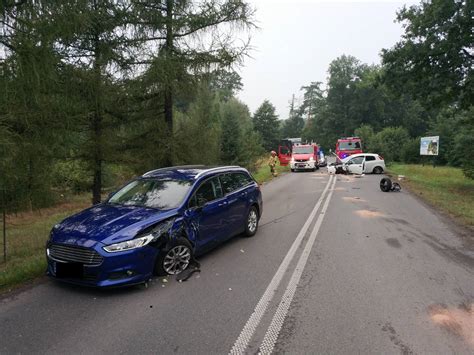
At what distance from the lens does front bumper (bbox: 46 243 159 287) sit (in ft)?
15.1

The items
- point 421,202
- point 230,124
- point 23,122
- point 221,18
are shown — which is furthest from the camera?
point 230,124

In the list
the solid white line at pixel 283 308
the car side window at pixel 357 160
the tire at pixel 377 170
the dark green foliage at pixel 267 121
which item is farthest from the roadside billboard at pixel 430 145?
the dark green foliage at pixel 267 121

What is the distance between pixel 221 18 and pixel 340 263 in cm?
865

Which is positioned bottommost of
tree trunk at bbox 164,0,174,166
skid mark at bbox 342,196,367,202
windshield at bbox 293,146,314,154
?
skid mark at bbox 342,196,367,202

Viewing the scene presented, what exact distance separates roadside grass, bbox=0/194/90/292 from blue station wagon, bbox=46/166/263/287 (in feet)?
2.27

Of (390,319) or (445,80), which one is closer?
(390,319)

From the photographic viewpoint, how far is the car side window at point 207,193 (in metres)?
6.06

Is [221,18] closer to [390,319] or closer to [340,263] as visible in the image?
[340,263]

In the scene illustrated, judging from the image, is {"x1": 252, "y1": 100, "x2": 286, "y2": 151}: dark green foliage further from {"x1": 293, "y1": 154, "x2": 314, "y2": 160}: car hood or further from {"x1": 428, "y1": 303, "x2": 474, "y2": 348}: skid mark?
{"x1": 428, "y1": 303, "x2": 474, "y2": 348}: skid mark

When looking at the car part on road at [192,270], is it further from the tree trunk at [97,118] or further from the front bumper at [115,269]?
the tree trunk at [97,118]

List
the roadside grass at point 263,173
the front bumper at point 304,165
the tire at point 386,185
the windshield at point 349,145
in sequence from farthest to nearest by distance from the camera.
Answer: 1. the windshield at point 349,145
2. the front bumper at point 304,165
3. the roadside grass at point 263,173
4. the tire at point 386,185

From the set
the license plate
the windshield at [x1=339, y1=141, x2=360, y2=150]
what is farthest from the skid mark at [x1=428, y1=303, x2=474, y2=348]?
the windshield at [x1=339, y1=141, x2=360, y2=150]

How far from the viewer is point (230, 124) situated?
81.9 feet

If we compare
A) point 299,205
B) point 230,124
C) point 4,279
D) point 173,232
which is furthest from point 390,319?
point 230,124
